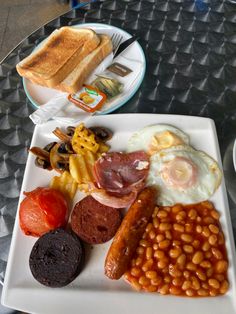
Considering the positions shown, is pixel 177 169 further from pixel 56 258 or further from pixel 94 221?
pixel 56 258

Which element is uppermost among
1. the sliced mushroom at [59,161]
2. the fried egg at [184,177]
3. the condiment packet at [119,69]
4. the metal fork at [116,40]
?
the metal fork at [116,40]

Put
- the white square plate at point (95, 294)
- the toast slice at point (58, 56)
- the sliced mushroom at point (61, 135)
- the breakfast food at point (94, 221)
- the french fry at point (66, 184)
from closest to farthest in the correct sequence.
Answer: the white square plate at point (95, 294) → the breakfast food at point (94, 221) → the french fry at point (66, 184) → the sliced mushroom at point (61, 135) → the toast slice at point (58, 56)

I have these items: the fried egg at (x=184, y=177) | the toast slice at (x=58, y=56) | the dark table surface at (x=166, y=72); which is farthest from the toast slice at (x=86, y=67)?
the fried egg at (x=184, y=177)

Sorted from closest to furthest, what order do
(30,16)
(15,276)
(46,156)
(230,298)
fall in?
(230,298)
(15,276)
(46,156)
(30,16)

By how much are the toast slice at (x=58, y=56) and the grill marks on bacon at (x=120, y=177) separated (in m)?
0.54

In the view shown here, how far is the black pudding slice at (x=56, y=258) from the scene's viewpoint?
1145 millimetres

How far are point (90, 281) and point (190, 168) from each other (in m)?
0.53

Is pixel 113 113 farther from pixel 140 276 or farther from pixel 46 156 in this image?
pixel 140 276

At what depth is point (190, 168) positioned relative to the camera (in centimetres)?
130

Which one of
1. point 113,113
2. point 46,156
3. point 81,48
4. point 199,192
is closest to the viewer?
point 199,192

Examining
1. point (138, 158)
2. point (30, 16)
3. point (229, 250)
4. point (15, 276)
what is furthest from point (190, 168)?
point (30, 16)

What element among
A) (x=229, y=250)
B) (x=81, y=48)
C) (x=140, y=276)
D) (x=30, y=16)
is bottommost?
(x=30, y=16)

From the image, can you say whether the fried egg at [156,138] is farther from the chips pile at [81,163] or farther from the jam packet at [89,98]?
the jam packet at [89,98]

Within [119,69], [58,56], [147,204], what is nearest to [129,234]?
[147,204]
